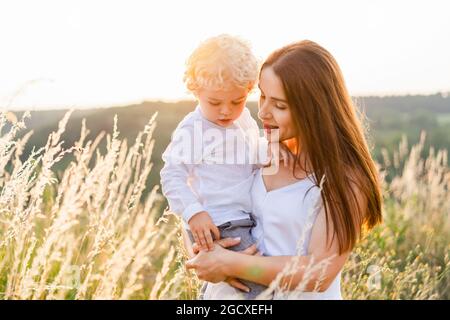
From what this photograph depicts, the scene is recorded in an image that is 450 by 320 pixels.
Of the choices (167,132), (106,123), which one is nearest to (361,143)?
(167,132)

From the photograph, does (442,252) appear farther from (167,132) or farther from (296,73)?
(167,132)

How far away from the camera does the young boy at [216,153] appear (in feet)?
9.65

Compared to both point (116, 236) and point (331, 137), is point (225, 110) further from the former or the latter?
point (116, 236)

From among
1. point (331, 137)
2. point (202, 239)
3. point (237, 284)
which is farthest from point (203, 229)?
point (331, 137)

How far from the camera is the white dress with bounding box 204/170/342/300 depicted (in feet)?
9.22

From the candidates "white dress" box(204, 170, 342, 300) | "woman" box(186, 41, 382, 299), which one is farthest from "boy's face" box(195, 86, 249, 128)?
"white dress" box(204, 170, 342, 300)

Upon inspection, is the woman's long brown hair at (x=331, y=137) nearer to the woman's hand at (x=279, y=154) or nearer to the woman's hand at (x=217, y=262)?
the woman's hand at (x=279, y=154)

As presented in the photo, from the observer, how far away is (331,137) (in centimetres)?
285

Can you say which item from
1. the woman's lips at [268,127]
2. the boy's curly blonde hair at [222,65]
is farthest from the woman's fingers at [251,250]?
the boy's curly blonde hair at [222,65]

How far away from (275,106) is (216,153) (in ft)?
1.30

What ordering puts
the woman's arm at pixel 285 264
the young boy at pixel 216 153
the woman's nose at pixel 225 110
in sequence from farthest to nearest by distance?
the woman's nose at pixel 225 110, the young boy at pixel 216 153, the woman's arm at pixel 285 264

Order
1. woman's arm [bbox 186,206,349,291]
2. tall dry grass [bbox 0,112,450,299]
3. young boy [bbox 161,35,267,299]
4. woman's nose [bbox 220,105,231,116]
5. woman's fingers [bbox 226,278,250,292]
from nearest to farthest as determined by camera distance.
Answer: tall dry grass [bbox 0,112,450,299]
woman's arm [bbox 186,206,349,291]
woman's fingers [bbox 226,278,250,292]
young boy [bbox 161,35,267,299]
woman's nose [bbox 220,105,231,116]

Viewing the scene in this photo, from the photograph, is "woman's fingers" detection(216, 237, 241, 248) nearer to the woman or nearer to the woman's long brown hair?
the woman
